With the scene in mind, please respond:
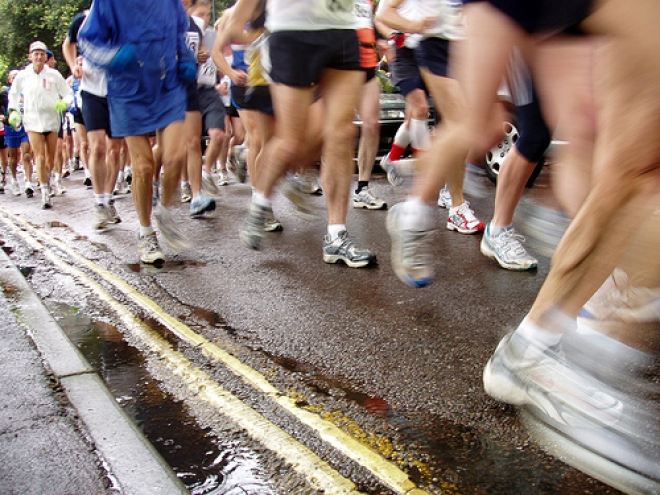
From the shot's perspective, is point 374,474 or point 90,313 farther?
point 90,313

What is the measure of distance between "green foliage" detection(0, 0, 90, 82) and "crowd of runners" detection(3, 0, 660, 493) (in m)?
34.0

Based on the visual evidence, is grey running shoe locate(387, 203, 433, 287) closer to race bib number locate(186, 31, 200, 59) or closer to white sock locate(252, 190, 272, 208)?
white sock locate(252, 190, 272, 208)

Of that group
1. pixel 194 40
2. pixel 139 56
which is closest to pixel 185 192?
pixel 194 40

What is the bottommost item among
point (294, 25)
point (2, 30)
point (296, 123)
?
point (2, 30)

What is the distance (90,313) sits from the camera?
3.59 meters

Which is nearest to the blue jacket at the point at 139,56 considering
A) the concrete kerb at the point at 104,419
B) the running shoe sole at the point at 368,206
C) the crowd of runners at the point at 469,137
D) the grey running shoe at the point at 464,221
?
the crowd of runners at the point at 469,137

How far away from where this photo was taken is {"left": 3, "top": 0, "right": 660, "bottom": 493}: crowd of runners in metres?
1.82

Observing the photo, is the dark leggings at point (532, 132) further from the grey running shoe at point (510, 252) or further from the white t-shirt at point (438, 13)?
the white t-shirt at point (438, 13)

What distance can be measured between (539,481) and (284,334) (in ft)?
4.98

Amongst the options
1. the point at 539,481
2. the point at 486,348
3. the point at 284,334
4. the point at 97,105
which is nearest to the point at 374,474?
the point at 539,481

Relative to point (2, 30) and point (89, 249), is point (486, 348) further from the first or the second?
point (2, 30)

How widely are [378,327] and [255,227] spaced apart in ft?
3.27

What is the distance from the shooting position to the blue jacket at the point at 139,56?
14.0 ft

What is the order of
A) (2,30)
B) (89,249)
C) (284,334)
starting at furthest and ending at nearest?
(2,30)
(89,249)
(284,334)
